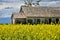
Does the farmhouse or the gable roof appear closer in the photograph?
the farmhouse

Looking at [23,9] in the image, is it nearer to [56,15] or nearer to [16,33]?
[56,15]

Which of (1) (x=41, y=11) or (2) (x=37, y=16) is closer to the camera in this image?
(2) (x=37, y=16)

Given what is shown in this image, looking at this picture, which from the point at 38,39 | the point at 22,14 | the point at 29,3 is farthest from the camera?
the point at 29,3

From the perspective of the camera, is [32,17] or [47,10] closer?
[32,17]

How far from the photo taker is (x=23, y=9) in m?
48.7

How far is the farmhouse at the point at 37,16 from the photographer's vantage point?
44.3m

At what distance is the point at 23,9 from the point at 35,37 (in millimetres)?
33472

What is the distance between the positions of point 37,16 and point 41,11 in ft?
8.80

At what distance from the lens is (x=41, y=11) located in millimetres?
47406

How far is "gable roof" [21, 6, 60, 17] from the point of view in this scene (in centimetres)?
4566

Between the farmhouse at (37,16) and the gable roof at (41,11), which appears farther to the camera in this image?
the gable roof at (41,11)

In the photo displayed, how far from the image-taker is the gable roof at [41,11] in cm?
4566

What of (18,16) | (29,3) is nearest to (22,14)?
(18,16)

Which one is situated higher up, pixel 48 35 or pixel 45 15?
pixel 48 35
